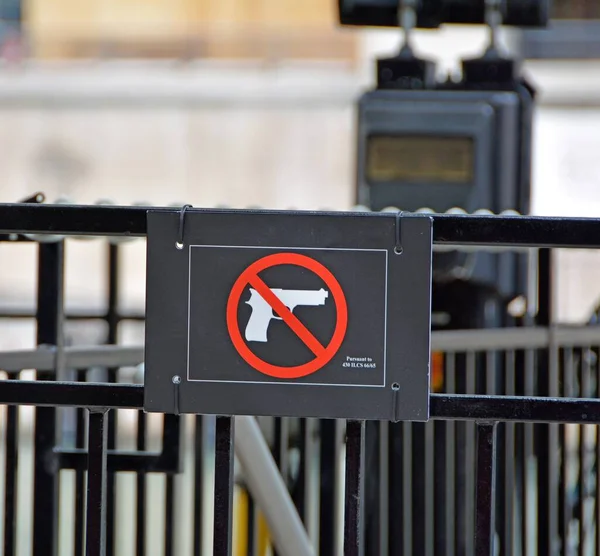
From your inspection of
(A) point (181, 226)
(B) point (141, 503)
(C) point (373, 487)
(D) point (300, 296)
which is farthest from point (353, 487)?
(C) point (373, 487)

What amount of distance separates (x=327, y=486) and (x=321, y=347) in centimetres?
92

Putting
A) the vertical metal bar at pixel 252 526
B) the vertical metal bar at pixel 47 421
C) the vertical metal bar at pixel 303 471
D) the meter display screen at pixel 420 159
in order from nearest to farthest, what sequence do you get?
the vertical metal bar at pixel 47 421, the vertical metal bar at pixel 303 471, the vertical metal bar at pixel 252 526, the meter display screen at pixel 420 159

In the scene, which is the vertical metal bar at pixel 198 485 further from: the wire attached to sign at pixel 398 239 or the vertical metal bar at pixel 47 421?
the wire attached to sign at pixel 398 239

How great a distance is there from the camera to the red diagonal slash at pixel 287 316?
1.32 meters

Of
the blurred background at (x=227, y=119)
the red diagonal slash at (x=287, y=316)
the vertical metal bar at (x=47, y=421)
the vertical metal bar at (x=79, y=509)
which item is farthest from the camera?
the blurred background at (x=227, y=119)

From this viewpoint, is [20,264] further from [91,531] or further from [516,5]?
[91,531]

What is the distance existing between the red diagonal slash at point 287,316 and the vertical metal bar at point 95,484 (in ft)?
1.00

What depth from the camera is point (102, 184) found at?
1309 cm

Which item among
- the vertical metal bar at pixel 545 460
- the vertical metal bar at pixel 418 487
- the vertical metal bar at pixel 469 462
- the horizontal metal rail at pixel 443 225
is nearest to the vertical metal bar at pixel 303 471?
the vertical metal bar at pixel 418 487

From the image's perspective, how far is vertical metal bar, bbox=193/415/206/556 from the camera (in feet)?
7.47

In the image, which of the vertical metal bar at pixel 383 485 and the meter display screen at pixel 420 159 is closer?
the vertical metal bar at pixel 383 485

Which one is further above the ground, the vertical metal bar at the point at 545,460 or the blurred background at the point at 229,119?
the blurred background at the point at 229,119

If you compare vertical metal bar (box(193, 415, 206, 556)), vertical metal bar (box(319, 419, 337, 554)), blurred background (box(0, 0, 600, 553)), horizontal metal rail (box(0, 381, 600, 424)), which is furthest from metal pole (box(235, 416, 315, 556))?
blurred background (box(0, 0, 600, 553))

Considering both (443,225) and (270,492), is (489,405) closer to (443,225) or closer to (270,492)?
(443,225)
